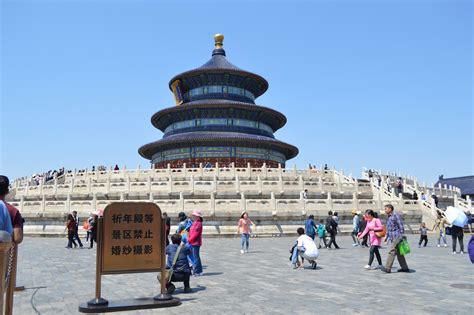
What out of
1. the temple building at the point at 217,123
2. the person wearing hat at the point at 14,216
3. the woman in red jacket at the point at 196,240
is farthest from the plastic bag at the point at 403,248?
the temple building at the point at 217,123

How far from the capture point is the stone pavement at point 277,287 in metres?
7.16

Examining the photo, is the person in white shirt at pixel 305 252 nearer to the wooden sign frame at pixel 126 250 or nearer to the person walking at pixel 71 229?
the wooden sign frame at pixel 126 250

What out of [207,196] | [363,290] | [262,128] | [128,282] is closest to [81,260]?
[128,282]

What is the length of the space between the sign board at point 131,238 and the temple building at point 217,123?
37526 mm

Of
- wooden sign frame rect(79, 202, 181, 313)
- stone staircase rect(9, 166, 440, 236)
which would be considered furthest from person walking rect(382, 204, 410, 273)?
stone staircase rect(9, 166, 440, 236)

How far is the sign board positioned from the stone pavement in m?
0.86

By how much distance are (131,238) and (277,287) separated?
11.8 ft

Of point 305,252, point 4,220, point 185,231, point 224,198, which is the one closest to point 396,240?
point 305,252

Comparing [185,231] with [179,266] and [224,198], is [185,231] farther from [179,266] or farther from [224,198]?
[224,198]

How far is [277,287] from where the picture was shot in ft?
29.7

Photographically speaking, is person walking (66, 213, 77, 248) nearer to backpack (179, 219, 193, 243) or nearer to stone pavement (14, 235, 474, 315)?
stone pavement (14, 235, 474, 315)

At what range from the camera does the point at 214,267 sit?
40.7 feet

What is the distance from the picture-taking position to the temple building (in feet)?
155

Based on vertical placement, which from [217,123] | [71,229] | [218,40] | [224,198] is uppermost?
[218,40]
